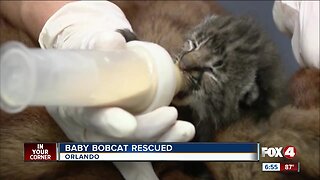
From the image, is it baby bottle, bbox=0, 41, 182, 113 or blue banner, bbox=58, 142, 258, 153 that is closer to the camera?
baby bottle, bbox=0, 41, 182, 113

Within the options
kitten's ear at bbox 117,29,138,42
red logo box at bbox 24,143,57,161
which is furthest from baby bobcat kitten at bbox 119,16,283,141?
red logo box at bbox 24,143,57,161

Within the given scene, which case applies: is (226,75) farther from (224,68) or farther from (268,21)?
(268,21)

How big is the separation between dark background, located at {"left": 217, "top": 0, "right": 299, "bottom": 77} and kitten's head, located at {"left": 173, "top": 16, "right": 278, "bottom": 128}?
0.18ft

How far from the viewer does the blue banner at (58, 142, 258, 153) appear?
0.53 meters

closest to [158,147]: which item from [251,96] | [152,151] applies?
[152,151]

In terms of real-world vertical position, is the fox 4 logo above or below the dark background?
below

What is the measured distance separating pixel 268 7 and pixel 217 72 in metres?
0.27

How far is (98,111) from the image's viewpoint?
445mm

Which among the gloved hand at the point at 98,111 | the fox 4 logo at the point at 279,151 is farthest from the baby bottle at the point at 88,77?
the fox 4 logo at the point at 279,151

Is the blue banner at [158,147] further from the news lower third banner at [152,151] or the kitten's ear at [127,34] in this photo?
the kitten's ear at [127,34]

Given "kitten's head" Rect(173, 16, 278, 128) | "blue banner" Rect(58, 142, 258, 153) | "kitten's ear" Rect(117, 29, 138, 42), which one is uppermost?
"kitten's ear" Rect(117, 29, 138, 42)

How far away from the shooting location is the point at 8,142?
0.56m

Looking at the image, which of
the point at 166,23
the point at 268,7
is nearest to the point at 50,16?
the point at 166,23

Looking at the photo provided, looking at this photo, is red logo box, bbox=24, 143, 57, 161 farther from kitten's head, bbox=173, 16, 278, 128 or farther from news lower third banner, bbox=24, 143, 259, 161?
kitten's head, bbox=173, 16, 278, 128
